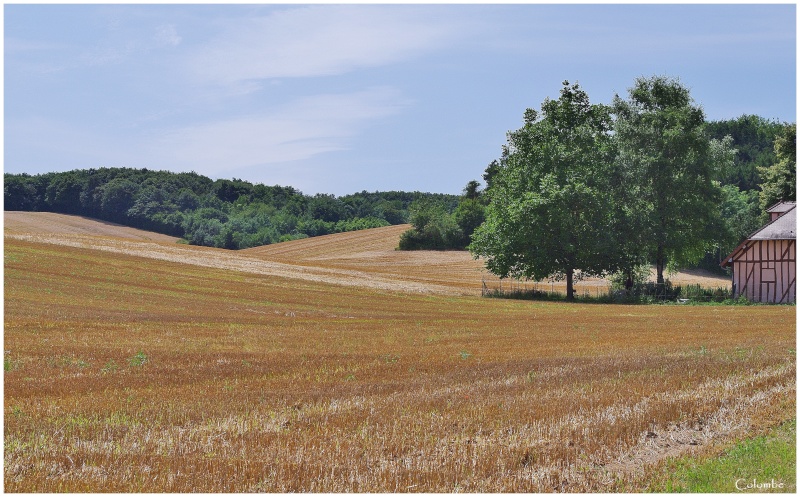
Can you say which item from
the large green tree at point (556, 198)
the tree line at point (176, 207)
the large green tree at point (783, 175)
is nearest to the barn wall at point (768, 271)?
the large green tree at point (556, 198)

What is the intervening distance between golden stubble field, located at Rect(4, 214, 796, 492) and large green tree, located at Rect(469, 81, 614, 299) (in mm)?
28969

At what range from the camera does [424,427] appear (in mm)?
12492

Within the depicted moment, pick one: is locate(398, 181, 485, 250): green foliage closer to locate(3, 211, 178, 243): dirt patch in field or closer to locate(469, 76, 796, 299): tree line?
locate(3, 211, 178, 243): dirt patch in field

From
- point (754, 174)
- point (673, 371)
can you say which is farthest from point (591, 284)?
point (673, 371)

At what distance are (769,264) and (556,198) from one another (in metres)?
17.3

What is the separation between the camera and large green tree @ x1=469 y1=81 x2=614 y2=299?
63500mm

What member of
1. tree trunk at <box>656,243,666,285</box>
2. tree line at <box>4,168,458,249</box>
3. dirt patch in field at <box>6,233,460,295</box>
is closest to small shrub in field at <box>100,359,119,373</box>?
dirt patch in field at <box>6,233,460,295</box>

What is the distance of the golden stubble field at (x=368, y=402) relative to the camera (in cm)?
1012

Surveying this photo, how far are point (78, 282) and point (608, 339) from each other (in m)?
33.8

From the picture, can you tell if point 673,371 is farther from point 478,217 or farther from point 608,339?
point 478,217

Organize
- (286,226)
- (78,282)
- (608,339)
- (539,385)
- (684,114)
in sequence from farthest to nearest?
(286,226) < (684,114) < (78,282) < (608,339) < (539,385)

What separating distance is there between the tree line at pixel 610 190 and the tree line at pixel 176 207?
6336 centimetres

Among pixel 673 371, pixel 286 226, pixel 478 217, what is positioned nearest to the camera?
pixel 673 371

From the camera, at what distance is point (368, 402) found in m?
14.7
